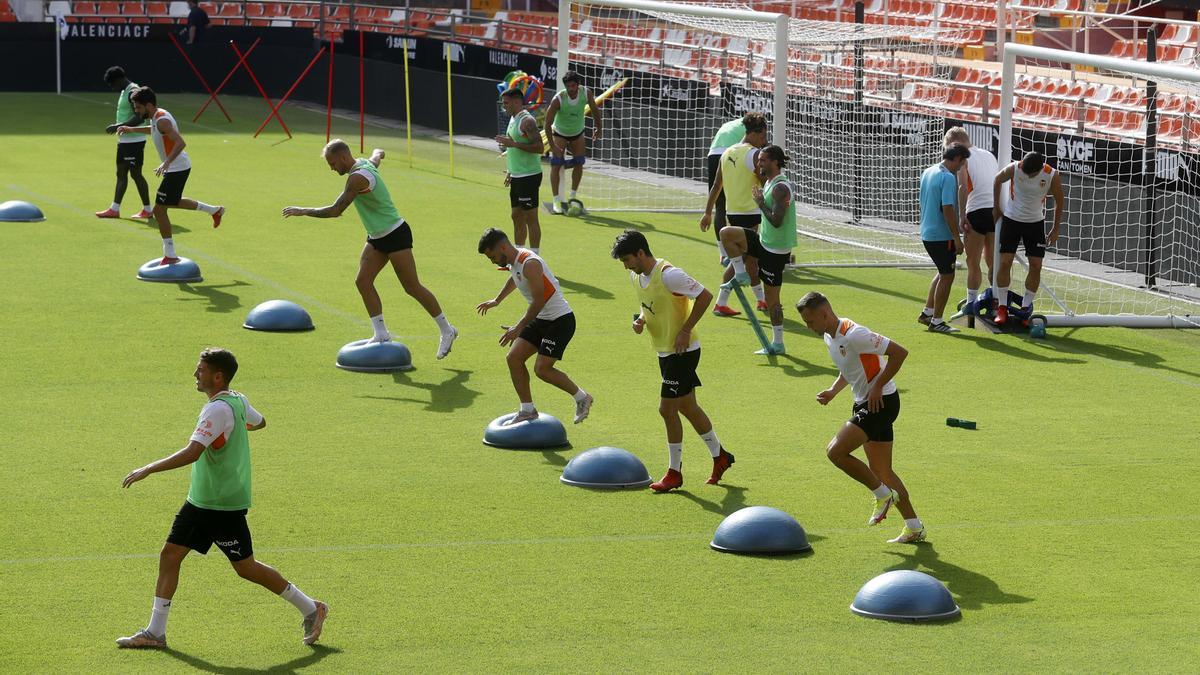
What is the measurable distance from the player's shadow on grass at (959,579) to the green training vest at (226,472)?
397cm

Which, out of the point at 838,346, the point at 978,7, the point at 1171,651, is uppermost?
the point at 978,7

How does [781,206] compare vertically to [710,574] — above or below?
above

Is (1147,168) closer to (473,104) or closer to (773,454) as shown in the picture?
(773,454)

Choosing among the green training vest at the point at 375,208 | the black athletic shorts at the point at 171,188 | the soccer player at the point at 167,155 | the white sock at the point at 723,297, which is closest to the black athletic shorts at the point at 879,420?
the green training vest at the point at 375,208

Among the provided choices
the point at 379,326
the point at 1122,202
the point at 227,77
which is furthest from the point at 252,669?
the point at 227,77

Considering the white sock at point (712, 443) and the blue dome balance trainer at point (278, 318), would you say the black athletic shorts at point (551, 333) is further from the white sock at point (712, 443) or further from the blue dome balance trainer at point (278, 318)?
the blue dome balance trainer at point (278, 318)

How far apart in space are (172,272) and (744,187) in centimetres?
669

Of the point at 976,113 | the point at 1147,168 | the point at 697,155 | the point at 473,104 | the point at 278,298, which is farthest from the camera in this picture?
the point at 473,104

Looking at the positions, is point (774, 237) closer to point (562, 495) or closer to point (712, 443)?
point (712, 443)

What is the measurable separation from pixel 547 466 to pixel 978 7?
20974 mm

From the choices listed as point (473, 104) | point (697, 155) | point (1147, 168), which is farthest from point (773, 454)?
point (473, 104)

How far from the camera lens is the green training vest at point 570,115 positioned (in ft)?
80.9

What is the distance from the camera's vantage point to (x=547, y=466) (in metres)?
12.4

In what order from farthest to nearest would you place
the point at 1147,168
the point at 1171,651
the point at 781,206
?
the point at 1147,168
the point at 781,206
the point at 1171,651
